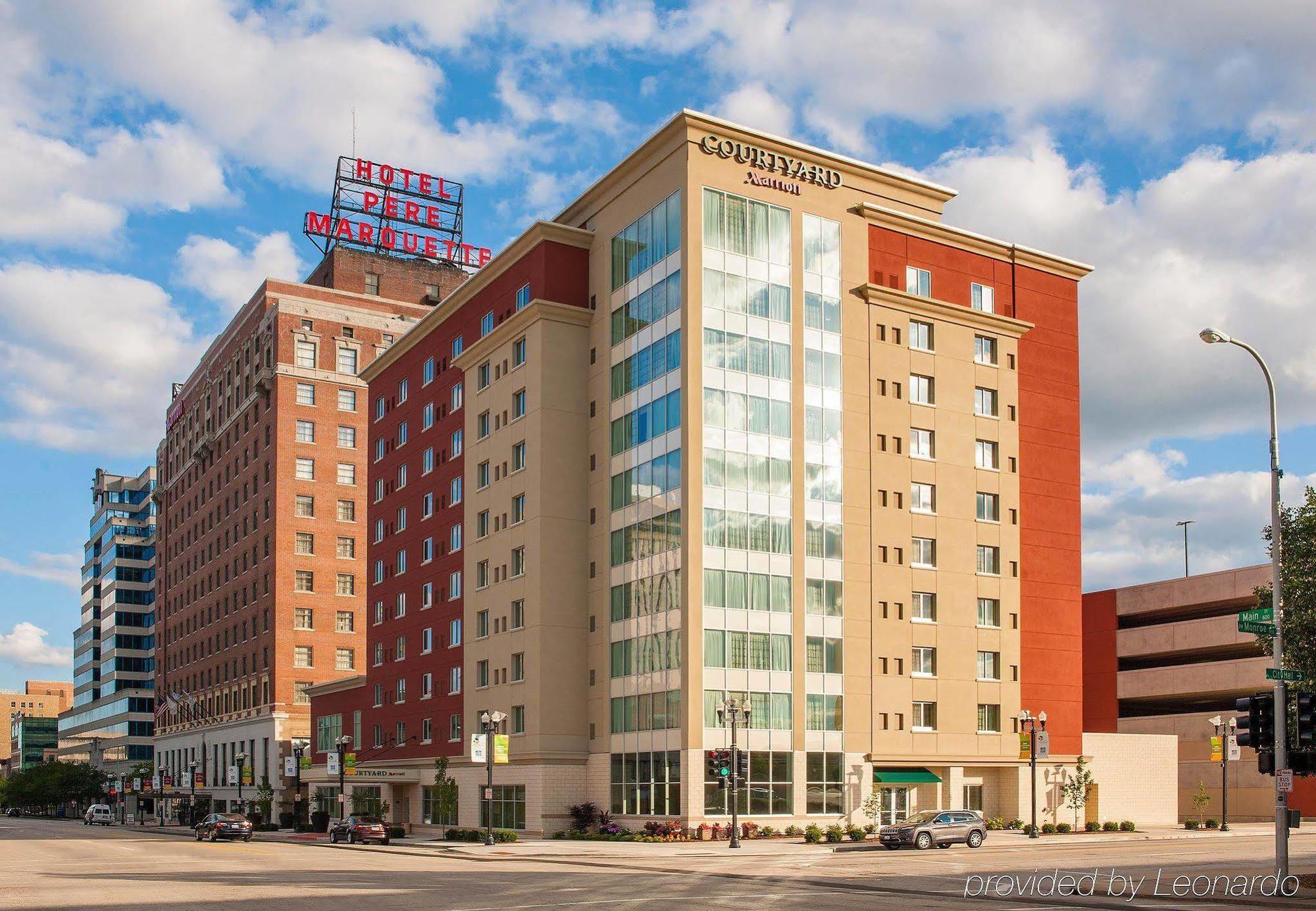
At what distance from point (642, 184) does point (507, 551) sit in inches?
863

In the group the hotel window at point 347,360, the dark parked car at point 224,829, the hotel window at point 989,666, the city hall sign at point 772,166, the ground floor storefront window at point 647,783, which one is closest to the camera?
the ground floor storefront window at point 647,783

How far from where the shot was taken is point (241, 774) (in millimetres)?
109250

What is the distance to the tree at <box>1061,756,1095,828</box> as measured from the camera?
7281 cm

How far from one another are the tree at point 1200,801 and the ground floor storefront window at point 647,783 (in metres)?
37.3

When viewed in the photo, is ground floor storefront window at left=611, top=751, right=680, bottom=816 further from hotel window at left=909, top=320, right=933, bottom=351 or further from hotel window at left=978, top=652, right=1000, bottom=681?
hotel window at left=909, top=320, right=933, bottom=351

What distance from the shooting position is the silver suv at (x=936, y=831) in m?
56.1

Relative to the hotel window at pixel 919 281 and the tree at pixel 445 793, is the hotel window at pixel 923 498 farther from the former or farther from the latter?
the tree at pixel 445 793

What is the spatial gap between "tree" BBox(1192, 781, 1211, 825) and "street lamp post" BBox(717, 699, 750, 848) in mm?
35542

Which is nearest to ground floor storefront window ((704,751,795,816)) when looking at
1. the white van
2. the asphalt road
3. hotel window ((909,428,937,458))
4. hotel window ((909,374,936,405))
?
the asphalt road

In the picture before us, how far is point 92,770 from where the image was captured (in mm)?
181750

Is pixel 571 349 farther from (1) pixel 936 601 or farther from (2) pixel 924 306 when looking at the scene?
(1) pixel 936 601

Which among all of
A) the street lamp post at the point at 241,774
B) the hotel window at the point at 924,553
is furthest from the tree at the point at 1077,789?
the street lamp post at the point at 241,774

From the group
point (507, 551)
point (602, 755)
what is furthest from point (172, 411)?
point (602, 755)

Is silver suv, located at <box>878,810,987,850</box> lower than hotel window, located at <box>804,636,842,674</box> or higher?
lower
